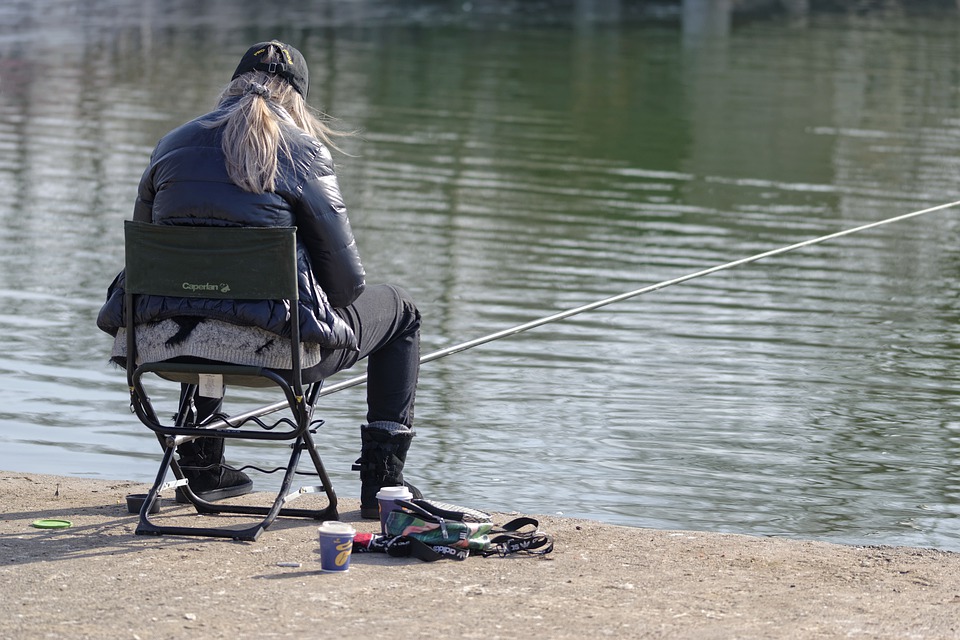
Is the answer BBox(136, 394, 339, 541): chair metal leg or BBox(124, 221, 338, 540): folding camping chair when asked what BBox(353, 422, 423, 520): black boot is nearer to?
BBox(136, 394, 339, 541): chair metal leg

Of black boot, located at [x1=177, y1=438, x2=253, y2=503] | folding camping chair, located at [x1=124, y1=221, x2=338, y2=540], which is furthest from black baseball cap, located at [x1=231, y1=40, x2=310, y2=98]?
black boot, located at [x1=177, y1=438, x2=253, y2=503]

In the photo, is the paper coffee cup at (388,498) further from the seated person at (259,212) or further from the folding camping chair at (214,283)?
the seated person at (259,212)

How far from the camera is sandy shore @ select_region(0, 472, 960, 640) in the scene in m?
3.71

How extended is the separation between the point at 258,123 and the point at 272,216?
255mm

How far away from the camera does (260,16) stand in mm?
33219

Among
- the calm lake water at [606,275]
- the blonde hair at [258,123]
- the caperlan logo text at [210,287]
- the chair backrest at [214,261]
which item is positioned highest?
the blonde hair at [258,123]

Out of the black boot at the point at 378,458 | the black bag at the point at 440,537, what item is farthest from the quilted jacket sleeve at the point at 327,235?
the black bag at the point at 440,537

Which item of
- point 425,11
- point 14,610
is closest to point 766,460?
point 14,610

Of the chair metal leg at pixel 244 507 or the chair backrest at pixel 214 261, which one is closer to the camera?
the chair backrest at pixel 214 261

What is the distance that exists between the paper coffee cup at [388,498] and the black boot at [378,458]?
0.96 ft

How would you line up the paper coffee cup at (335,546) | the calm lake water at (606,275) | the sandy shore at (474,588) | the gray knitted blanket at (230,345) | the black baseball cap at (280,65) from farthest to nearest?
1. the calm lake water at (606,275)
2. the black baseball cap at (280,65)
3. the gray knitted blanket at (230,345)
4. the paper coffee cup at (335,546)
5. the sandy shore at (474,588)

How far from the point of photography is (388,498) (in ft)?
14.5

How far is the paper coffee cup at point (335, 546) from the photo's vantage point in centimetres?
409

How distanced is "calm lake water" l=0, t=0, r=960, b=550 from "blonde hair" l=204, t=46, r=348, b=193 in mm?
1479
